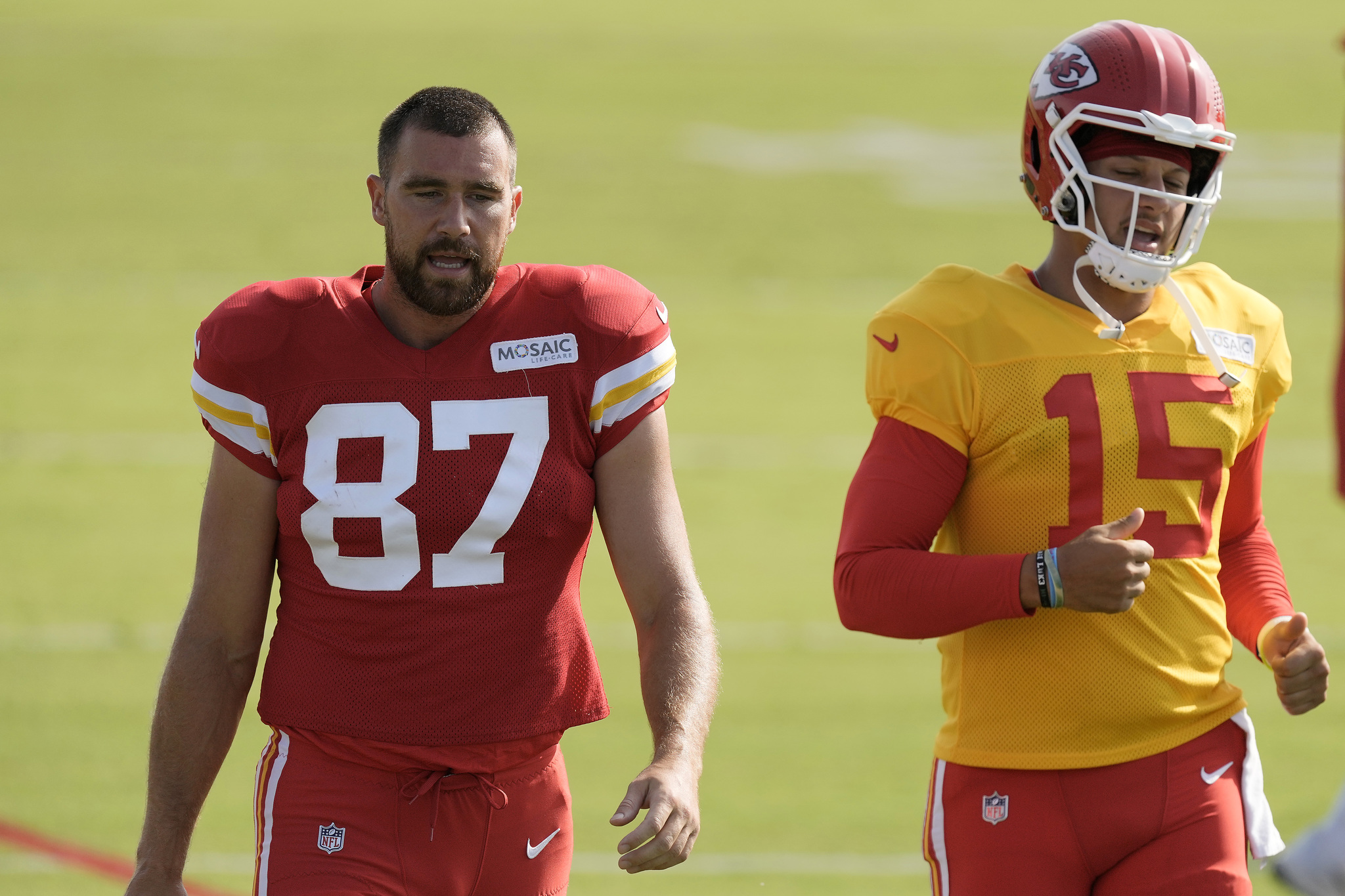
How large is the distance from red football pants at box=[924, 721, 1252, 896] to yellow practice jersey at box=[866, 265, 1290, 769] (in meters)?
0.03

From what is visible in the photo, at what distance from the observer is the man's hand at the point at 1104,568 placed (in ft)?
9.20

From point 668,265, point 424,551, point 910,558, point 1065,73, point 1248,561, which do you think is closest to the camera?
point 910,558

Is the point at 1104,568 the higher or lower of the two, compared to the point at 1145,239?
lower

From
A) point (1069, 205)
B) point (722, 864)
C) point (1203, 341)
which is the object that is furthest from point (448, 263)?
point (722, 864)

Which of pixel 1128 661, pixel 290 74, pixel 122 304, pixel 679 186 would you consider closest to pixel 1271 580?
pixel 1128 661

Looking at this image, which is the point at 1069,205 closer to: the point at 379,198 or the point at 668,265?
the point at 379,198

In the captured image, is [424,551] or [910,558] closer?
[910,558]

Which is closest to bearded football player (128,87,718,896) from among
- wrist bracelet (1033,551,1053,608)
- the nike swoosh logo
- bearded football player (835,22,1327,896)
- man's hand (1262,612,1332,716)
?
the nike swoosh logo

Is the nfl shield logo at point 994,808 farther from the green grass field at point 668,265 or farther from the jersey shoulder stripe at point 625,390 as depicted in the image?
the jersey shoulder stripe at point 625,390

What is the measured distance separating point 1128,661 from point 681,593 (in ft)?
2.43

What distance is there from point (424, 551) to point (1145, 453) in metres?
1.18

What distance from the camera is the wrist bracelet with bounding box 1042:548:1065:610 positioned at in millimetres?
2873

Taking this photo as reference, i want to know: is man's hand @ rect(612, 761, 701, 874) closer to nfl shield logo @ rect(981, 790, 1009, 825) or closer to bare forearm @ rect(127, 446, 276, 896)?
nfl shield logo @ rect(981, 790, 1009, 825)

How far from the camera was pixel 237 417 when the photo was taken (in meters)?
3.12
